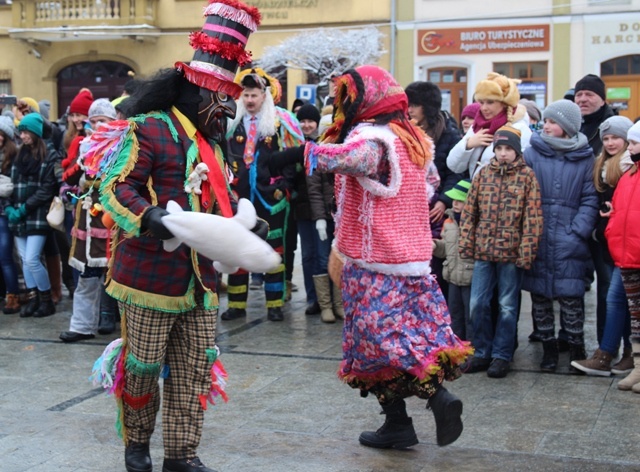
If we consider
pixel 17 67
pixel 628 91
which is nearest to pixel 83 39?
pixel 17 67

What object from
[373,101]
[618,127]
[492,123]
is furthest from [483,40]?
[373,101]

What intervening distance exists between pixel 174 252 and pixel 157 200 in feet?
0.83

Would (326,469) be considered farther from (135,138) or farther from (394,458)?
(135,138)

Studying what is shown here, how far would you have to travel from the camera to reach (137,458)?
182 inches

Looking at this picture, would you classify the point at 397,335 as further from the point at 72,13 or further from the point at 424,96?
the point at 72,13

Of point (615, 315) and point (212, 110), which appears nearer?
point (212, 110)

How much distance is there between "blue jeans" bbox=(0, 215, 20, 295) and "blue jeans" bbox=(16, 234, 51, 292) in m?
0.24

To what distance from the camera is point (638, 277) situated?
616 centimetres

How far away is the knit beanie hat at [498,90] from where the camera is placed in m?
6.93

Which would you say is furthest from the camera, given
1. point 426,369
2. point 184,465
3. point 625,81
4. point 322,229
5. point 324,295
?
point 625,81

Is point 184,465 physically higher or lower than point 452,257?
lower

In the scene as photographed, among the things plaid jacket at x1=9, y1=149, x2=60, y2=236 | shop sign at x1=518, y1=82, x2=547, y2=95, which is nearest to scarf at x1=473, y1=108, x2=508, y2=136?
plaid jacket at x1=9, y1=149, x2=60, y2=236

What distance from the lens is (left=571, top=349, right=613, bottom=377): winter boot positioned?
649 cm

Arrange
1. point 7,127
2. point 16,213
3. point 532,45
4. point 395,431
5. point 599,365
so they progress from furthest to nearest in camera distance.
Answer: point 532,45, point 7,127, point 16,213, point 599,365, point 395,431
